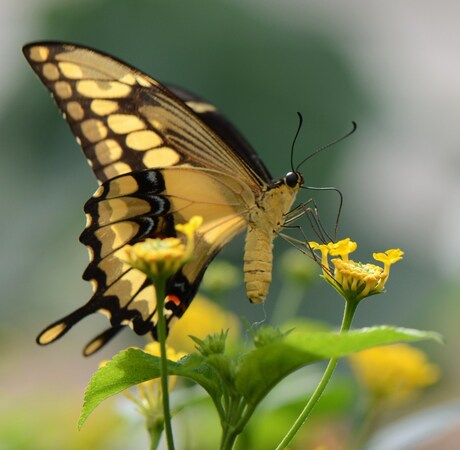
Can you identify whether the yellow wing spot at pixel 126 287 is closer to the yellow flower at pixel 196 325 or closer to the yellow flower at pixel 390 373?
the yellow flower at pixel 196 325

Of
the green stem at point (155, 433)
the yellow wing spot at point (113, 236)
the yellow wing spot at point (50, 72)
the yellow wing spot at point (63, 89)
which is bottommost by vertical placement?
the green stem at point (155, 433)

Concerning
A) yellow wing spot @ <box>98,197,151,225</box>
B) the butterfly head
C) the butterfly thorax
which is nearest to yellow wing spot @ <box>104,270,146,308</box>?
yellow wing spot @ <box>98,197,151,225</box>

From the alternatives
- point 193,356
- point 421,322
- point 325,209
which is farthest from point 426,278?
point 193,356

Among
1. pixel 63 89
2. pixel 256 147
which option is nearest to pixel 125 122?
pixel 63 89

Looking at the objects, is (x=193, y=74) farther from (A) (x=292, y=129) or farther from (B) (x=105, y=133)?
(B) (x=105, y=133)

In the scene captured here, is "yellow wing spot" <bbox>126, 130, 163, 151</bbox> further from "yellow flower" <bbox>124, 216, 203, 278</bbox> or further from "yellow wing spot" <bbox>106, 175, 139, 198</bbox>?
"yellow flower" <bbox>124, 216, 203, 278</bbox>

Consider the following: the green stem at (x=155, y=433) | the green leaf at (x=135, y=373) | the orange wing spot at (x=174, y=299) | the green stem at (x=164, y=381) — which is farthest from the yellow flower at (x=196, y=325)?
the green stem at (x=164, y=381)

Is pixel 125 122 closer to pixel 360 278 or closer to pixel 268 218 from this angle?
pixel 268 218
